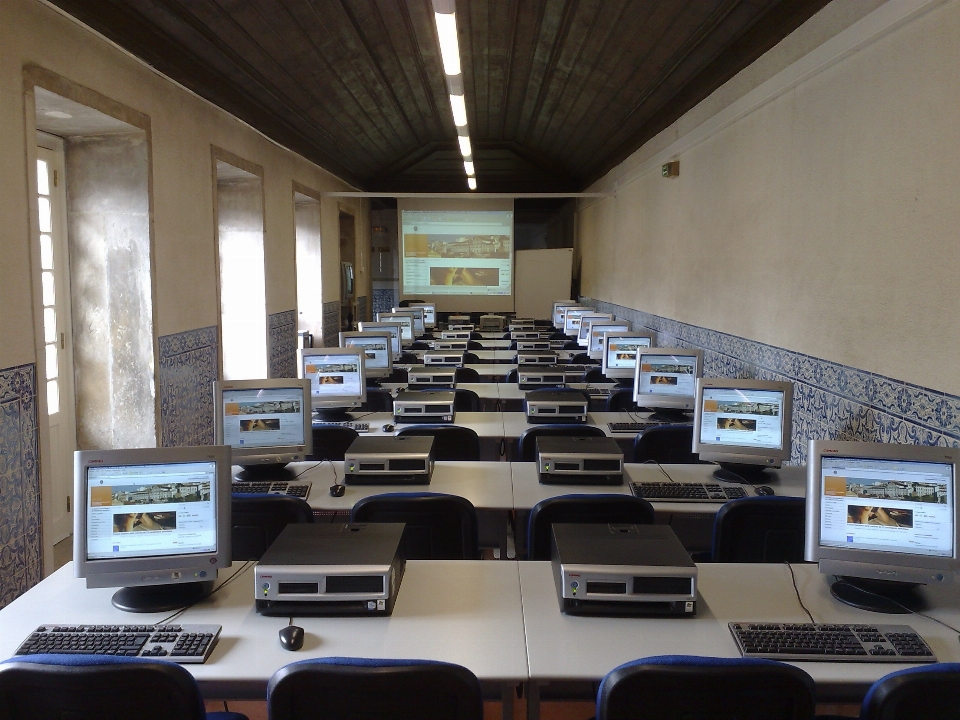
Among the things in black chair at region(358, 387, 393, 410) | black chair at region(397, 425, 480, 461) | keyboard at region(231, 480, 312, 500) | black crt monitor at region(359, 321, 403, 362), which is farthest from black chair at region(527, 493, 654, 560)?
black crt monitor at region(359, 321, 403, 362)

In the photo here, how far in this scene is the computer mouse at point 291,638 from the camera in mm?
2051

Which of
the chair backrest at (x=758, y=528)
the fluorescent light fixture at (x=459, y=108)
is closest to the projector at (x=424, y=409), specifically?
the chair backrest at (x=758, y=528)

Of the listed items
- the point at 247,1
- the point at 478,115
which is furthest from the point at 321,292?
the point at 247,1

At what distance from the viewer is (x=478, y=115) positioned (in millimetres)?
12219

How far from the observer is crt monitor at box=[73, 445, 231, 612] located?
2.28 meters

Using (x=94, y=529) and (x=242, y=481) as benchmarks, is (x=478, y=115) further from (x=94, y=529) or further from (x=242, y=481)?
(x=94, y=529)

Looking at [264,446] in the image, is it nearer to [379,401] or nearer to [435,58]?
[379,401]

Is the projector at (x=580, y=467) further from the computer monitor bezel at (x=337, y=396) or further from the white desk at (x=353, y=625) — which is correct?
the computer monitor bezel at (x=337, y=396)

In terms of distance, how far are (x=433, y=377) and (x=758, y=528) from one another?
3761 mm

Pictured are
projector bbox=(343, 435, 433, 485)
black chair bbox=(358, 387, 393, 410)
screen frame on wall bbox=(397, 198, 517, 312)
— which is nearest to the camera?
projector bbox=(343, 435, 433, 485)

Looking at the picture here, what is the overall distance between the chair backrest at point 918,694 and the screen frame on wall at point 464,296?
14.3 metres

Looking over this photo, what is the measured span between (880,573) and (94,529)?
240cm

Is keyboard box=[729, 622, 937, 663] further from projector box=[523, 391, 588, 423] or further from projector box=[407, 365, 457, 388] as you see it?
projector box=[407, 365, 457, 388]

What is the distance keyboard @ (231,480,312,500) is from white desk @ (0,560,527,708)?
Answer: 39.1 inches
